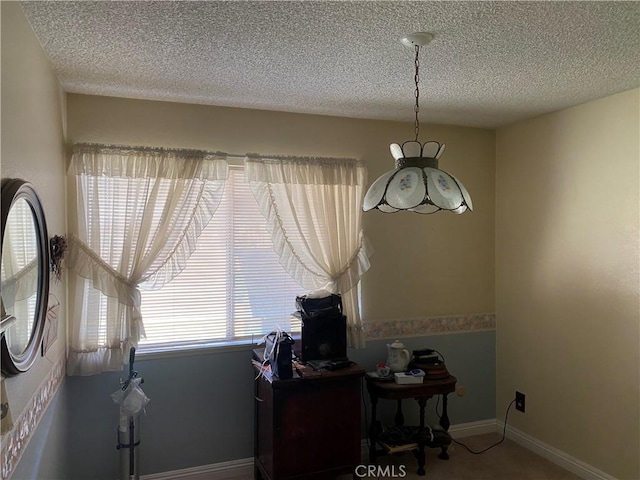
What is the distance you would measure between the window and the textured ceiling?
2.47 ft

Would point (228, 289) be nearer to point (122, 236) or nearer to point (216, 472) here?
point (122, 236)

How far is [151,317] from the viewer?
9.62ft

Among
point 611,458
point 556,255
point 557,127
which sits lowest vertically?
point 611,458

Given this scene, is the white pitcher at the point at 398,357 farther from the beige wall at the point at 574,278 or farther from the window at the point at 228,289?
the beige wall at the point at 574,278

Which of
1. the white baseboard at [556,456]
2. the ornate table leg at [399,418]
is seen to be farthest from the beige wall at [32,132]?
the white baseboard at [556,456]

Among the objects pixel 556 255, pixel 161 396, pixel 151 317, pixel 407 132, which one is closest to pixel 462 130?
pixel 407 132

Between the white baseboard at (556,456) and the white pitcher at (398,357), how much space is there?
3.71 feet

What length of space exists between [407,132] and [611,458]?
2.51 metres

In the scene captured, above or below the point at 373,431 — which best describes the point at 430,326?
above

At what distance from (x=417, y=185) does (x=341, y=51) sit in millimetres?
769

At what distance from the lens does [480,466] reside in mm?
3172

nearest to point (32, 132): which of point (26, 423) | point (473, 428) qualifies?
point (26, 423)

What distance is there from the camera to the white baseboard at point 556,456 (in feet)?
9.62

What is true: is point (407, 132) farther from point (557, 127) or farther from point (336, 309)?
point (336, 309)
